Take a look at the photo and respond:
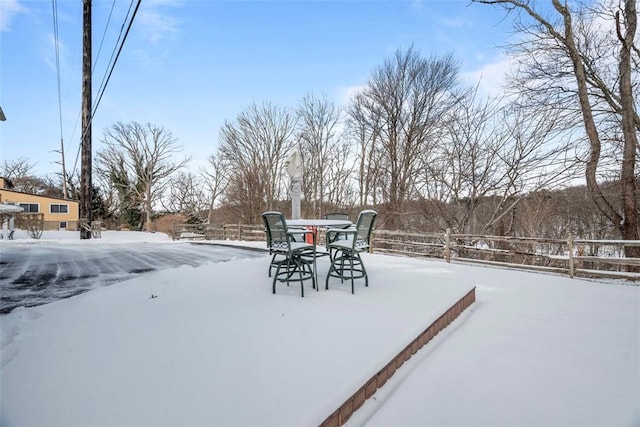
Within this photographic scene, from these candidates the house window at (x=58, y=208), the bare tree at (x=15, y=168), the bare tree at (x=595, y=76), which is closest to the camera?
the bare tree at (x=595, y=76)

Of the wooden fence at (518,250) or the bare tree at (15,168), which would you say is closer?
the wooden fence at (518,250)

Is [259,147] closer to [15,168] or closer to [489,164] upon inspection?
[489,164]

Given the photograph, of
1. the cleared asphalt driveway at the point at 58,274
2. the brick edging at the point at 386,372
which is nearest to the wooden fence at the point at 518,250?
the brick edging at the point at 386,372

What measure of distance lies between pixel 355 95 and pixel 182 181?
15.4 m

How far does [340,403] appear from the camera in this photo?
1.44m

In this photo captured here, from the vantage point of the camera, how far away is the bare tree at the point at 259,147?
16.2m

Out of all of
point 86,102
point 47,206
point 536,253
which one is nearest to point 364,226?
point 536,253

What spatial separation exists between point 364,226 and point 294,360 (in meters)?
1.84

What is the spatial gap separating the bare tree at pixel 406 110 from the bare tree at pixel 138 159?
1688 cm

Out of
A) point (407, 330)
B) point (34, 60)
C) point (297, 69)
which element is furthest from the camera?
point (297, 69)

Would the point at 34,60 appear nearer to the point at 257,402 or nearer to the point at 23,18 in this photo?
the point at 23,18

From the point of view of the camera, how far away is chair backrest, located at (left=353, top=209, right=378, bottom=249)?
10.8 feet

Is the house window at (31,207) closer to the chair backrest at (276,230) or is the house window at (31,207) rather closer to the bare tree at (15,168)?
the bare tree at (15,168)

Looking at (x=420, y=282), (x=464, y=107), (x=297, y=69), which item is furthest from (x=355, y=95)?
(x=420, y=282)
